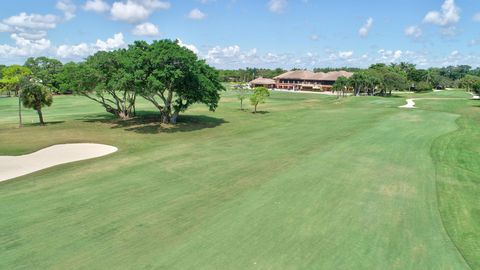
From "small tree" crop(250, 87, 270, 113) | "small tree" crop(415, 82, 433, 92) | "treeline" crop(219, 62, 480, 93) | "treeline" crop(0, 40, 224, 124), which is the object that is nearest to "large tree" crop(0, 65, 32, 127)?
"treeline" crop(0, 40, 224, 124)

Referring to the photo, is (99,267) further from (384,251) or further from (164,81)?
(164,81)

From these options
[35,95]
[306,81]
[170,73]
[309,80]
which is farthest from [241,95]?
[306,81]

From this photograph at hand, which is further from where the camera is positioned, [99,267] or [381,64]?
[381,64]

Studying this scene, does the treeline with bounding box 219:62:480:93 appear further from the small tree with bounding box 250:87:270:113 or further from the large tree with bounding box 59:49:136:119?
the large tree with bounding box 59:49:136:119

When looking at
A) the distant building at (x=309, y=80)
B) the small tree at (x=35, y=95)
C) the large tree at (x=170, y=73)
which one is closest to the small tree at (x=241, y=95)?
the large tree at (x=170, y=73)

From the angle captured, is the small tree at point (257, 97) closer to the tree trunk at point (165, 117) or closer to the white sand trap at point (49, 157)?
the tree trunk at point (165, 117)

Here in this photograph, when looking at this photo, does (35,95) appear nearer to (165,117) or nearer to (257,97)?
(165,117)


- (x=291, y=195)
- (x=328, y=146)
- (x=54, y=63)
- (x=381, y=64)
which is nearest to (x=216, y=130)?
(x=328, y=146)
